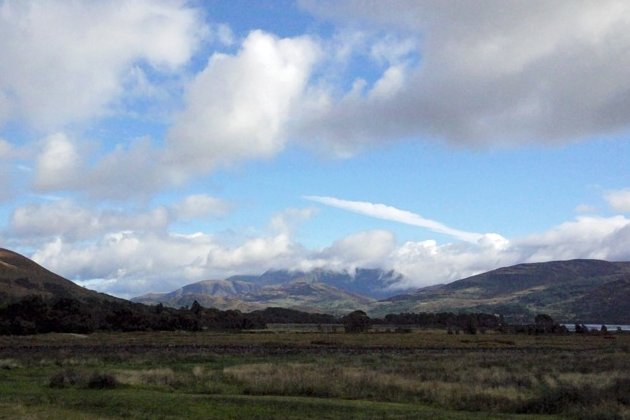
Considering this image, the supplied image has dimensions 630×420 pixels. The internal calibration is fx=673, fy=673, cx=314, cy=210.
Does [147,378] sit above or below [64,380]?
below

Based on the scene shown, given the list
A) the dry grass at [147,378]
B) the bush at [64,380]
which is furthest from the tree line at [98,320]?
the bush at [64,380]

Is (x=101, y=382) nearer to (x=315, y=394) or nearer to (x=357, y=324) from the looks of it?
(x=315, y=394)

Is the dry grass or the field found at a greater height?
the dry grass

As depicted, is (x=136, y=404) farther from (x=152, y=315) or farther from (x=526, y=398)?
(x=152, y=315)

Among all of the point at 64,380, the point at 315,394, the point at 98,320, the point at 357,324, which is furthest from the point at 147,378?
the point at 357,324

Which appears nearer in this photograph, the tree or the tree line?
the tree line

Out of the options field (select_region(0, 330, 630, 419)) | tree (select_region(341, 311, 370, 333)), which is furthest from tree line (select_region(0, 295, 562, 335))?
field (select_region(0, 330, 630, 419))

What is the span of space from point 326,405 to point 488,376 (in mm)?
15563

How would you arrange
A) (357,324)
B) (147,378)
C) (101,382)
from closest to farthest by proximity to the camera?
(101,382), (147,378), (357,324)

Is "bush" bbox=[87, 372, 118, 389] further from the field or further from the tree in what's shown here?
the tree

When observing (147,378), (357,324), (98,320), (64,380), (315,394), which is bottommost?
(315,394)

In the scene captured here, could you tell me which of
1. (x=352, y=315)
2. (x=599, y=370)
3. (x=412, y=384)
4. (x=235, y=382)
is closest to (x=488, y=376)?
(x=412, y=384)

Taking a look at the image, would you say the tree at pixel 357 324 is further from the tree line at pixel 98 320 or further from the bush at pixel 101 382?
the bush at pixel 101 382

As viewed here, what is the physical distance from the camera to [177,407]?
24016 millimetres
